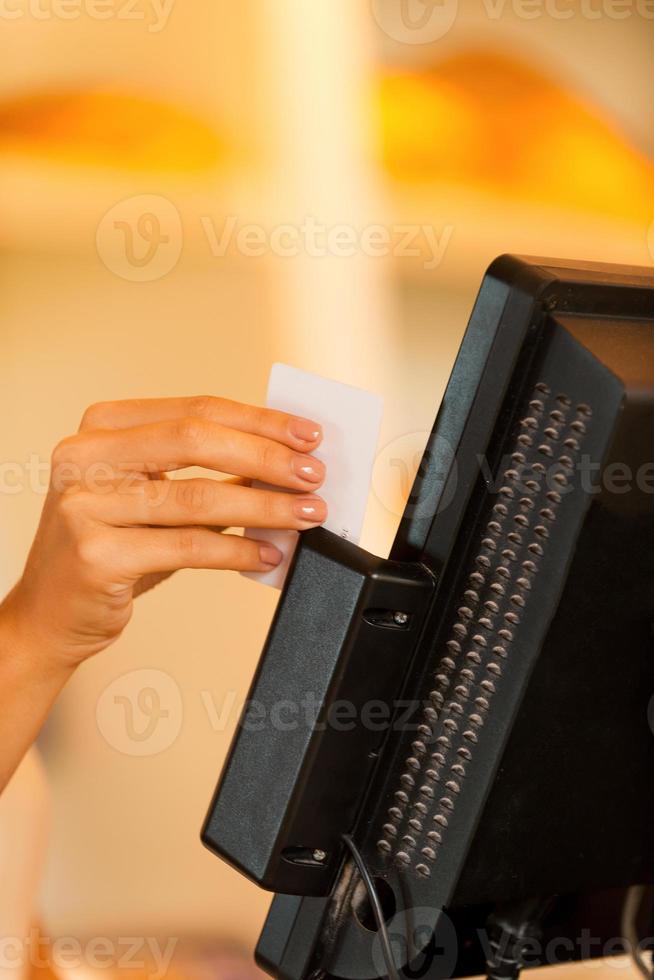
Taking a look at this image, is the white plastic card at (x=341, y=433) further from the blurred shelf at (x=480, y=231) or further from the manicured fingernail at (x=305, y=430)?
the blurred shelf at (x=480, y=231)

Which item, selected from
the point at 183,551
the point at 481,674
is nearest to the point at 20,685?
the point at 183,551

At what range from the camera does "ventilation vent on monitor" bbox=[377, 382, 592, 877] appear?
0.65 metres

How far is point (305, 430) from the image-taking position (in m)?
0.76

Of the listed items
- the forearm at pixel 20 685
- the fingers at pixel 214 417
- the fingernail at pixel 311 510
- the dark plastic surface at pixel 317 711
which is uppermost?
the fingers at pixel 214 417

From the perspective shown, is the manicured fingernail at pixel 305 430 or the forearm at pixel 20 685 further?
the forearm at pixel 20 685

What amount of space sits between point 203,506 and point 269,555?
7 cm

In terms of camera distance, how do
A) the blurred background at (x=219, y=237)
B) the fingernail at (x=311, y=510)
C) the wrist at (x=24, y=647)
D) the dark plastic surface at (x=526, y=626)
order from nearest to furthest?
the dark plastic surface at (x=526, y=626) → the fingernail at (x=311, y=510) → the wrist at (x=24, y=647) → the blurred background at (x=219, y=237)

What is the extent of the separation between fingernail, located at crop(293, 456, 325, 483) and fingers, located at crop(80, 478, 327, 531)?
13 millimetres

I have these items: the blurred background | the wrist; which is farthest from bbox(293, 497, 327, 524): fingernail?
the blurred background

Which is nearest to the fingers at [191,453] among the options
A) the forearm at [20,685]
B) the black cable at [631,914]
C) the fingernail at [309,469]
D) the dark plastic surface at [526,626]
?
the fingernail at [309,469]

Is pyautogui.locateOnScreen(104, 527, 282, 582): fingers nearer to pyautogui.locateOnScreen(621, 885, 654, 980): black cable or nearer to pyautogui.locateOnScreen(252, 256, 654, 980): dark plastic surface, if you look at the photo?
pyautogui.locateOnScreen(252, 256, 654, 980): dark plastic surface

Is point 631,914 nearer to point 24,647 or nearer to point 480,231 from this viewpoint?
point 24,647

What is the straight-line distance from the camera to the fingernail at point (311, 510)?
75 centimetres

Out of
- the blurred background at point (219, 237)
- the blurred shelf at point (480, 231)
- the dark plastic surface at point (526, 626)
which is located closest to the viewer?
the dark plastic surface at point (526, 626)
